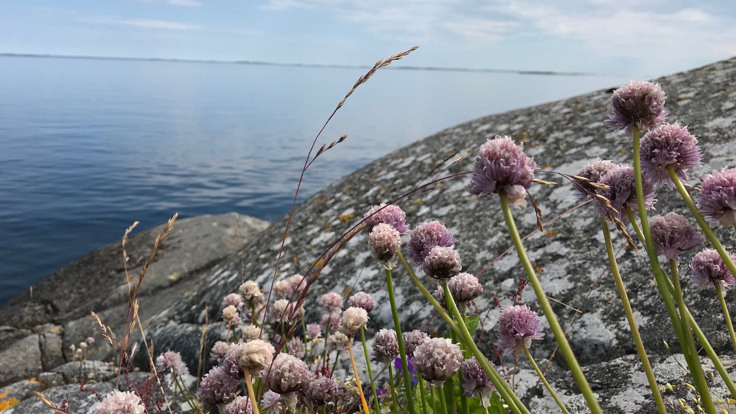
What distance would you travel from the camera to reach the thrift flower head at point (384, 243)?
5.50 feet

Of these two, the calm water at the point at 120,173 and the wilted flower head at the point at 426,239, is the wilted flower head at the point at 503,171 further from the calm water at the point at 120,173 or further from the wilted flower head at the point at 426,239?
the calm water at the point at 120,173

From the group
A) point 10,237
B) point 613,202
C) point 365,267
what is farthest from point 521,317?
point 10,237

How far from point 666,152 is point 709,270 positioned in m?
0.57

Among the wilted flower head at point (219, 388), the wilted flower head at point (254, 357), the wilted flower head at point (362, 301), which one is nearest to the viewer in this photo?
the wilted flower head at point (254, 357)

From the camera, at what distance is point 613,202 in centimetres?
149

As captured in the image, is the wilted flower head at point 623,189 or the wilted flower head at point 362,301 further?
the wilted flower head at point 362,301

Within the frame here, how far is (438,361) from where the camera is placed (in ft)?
5.29

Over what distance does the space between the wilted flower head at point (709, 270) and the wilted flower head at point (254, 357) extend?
5.08 feet

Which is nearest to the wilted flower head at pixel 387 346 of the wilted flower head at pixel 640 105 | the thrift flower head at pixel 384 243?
the thrift flower head at pixel 384 243

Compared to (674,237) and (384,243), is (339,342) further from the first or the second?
(674,237)

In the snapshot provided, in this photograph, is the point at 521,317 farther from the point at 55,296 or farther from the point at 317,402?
the point at 55,296

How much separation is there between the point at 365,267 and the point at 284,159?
5424 centimetres

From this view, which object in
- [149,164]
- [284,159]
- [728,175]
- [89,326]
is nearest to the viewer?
[728,175]

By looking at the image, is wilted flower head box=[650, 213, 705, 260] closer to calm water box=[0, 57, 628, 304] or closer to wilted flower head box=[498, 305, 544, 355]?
wilted flower head box=[498, 305, 544, 355]
